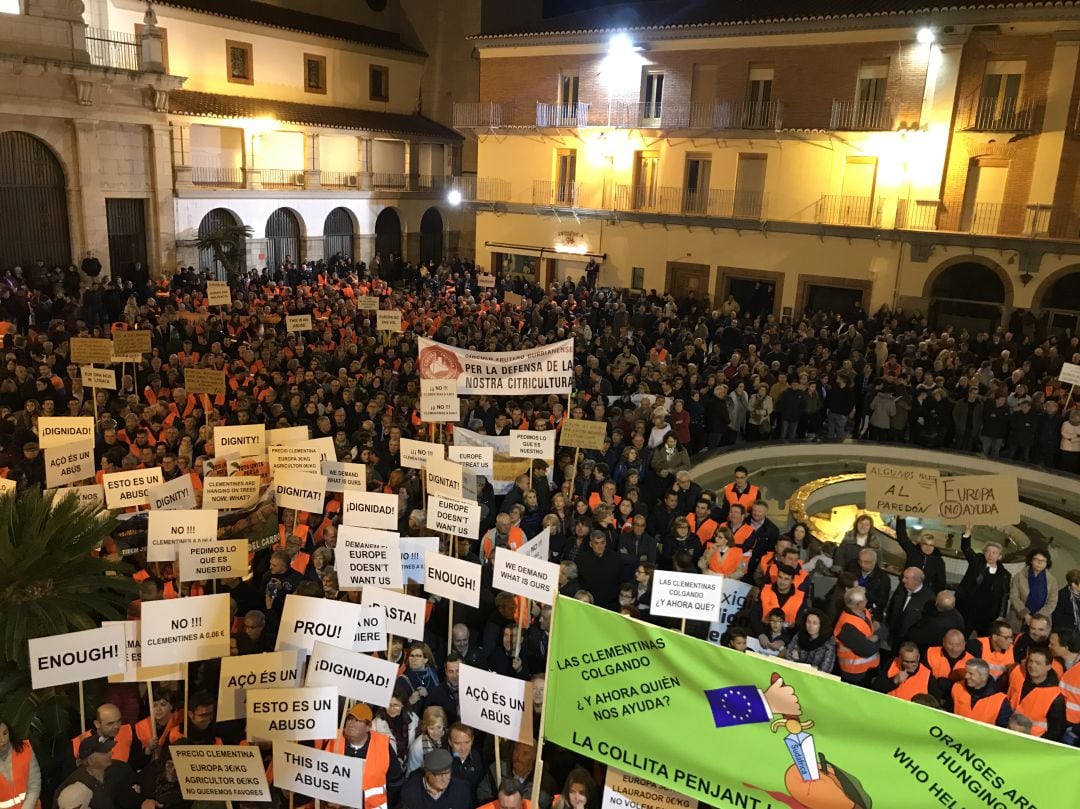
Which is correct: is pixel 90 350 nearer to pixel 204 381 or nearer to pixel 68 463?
pixel 204 381

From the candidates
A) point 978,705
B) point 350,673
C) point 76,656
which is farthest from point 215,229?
point 978,705

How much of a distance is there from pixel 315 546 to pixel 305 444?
1.23m

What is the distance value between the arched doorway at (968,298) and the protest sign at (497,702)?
24.3 m

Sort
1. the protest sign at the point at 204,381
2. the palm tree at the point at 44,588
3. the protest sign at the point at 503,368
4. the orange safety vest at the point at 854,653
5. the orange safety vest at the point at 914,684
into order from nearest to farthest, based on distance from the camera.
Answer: the palm tree at the point at 44,588 < the orange safety vest at the point at 914,684 < the orange safety vest at the point at 854,653 < the protest sign at the point at 503,368 < the protest sign at the point at 204,381

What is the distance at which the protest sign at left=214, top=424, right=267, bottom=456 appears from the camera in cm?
1009

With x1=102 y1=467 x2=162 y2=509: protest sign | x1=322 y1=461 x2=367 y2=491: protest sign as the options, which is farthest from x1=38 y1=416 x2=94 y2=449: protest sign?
x1=322 y1=461 x2=367 y2=491: protest sign

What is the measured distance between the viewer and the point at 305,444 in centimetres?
958

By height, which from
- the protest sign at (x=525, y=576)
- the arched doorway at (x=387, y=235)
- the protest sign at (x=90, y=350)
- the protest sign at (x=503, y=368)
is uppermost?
the arched doorway at (x=387, y=235)

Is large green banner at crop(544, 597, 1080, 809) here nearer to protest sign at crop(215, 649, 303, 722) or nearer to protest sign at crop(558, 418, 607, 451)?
protest sign at crop(215, 649, 303, 722)

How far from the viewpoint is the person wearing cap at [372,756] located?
5906mm

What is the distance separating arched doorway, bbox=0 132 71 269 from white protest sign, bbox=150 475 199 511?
21.2 metres

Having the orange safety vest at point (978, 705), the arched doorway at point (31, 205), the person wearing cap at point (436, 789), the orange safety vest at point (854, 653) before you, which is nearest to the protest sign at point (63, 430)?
the person wearing cap at point (436, 789)

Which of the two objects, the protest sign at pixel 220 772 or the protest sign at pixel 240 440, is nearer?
the protest sign at pixel 220 772

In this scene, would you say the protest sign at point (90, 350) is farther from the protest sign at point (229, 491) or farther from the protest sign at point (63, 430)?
the protest sign at point (229, 491)
